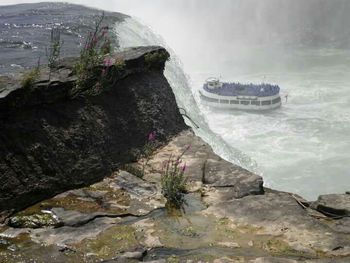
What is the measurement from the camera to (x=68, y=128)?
6418mm

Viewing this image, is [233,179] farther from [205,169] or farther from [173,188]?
[173,188]

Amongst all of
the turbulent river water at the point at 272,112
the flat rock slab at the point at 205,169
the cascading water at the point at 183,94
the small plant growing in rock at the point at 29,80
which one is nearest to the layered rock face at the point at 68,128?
the small plant growing in rock at the point at 29,80

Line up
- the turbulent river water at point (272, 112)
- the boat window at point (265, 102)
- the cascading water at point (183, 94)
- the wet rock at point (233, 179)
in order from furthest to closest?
the boat window at point (265, 102), the turbulent river water at point (272, 112), the cascading water at point (183, 94), the wet rock at point (233, 179)

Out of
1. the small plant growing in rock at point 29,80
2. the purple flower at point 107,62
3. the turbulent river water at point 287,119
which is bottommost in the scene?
the turbulent river water at point 287,119

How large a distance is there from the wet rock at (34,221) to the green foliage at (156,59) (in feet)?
11.7

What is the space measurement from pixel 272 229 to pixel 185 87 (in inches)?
452

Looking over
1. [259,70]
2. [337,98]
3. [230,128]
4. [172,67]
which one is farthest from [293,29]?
[172,67]

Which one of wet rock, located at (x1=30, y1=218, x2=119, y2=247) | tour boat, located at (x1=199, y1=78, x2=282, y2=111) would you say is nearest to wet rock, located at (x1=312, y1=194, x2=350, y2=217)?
wet rock, located at (x1=30, y1=218, x2=119, y2=247)

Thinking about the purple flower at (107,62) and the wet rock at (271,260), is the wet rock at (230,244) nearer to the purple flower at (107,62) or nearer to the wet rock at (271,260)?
the wet rock at (271,260)

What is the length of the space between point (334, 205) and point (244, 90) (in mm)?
27339

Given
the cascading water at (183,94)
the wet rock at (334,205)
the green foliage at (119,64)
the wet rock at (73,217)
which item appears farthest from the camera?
the cascading water at (183,94)

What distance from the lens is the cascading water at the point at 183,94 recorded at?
1299 cm

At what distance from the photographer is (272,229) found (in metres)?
5.41

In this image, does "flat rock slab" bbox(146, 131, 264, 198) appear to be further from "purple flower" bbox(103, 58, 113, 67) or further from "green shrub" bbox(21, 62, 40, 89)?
"green shrub" bbox(21, 62, 40, 89)
